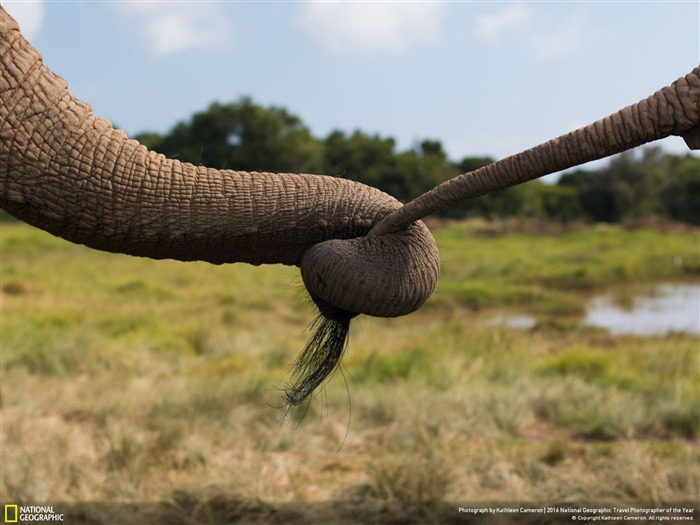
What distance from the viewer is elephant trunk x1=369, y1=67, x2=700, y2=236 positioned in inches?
75.0

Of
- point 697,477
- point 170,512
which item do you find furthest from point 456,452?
point 170,512

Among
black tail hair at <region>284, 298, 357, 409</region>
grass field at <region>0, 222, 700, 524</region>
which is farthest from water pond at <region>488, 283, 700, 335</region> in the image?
black tail hair at <region>284, 298, 357, 409</region>

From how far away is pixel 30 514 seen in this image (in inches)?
214

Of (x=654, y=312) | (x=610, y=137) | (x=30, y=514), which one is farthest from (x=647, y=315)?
(x=610, y=137)

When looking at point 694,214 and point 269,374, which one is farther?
point 694,214

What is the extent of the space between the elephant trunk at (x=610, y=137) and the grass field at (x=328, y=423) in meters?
1.04

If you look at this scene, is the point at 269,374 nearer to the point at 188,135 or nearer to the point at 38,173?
the point at 38,173

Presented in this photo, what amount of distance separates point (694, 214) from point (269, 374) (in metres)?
50.7

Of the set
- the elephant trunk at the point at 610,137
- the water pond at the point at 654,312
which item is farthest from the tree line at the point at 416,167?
the elephant trunk at the point at 610,137

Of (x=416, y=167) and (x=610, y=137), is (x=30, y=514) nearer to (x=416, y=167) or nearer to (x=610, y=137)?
(x=610, y=137)

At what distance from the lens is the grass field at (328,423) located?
5621 millimetres

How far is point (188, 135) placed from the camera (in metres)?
57.0

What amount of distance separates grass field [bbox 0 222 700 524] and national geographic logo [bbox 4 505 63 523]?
74 millimetres

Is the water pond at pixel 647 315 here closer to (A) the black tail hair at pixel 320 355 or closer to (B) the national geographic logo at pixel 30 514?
(B) the national geographic logo at pixel 30 514
